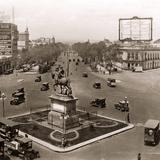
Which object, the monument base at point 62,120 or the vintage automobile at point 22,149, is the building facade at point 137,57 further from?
the vintage automobile at point 22,149

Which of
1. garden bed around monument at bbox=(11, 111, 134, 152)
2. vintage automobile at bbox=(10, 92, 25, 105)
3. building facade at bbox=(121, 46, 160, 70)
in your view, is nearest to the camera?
garden bed around monument at bbox=(11, 111, 134, 152)

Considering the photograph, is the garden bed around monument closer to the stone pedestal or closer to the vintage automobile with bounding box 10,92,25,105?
the stone pedestal

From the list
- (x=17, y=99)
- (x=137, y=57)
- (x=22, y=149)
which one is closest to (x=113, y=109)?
(x=17, y=99)

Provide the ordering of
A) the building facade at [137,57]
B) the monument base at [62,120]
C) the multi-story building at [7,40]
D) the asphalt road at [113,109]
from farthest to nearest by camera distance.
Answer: the multi-story building at [7,40] < the building facade at [137,57] < the monument base at [62,120] < the asphalt road at [113,109]

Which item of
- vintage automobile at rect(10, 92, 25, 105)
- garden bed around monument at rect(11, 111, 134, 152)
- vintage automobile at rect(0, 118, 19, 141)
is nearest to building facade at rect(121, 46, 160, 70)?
vintage automobile at rect(10, 92, 25, 105)

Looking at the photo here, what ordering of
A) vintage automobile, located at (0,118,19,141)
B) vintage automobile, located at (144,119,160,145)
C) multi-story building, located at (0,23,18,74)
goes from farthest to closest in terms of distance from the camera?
1. multi-story building, located at (0,23,18,74)
2. vintage automobile, located at (144,119,160,145)
3. vintage automobile, located at (0,118,19,141)

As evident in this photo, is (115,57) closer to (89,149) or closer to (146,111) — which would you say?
(146,111)

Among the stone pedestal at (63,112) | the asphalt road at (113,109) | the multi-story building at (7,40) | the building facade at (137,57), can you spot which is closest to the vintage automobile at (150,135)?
the asphalt road at (113,109)
